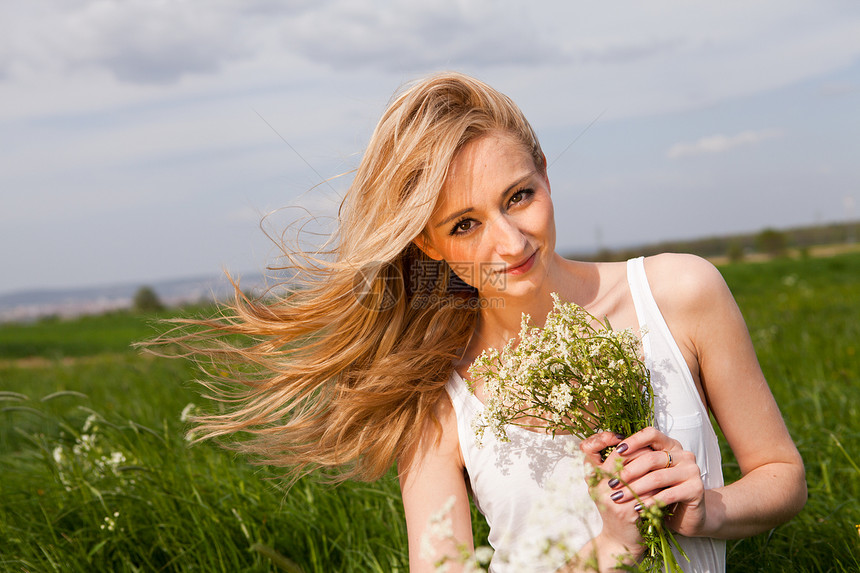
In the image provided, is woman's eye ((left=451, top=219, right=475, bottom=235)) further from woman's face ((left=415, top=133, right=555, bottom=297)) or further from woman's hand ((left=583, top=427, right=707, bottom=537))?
woman's hand ((left=583, top=427, right=707, bottom=537))

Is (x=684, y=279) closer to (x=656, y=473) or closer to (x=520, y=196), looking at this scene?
(x=520, y=196)

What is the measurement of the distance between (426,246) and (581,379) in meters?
1.00

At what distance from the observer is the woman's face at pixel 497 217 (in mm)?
2205

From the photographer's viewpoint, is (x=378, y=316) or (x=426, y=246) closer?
(x=426, y=246)

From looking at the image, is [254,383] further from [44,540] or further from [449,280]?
[44,540]

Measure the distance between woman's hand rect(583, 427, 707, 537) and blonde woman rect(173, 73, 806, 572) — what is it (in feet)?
0.04

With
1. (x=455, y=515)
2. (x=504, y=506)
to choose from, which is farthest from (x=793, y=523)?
(x=455, y=515)

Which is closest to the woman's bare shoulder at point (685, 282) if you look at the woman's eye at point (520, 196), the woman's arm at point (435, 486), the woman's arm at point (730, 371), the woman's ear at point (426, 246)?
the woman's arm at point (730, 371)

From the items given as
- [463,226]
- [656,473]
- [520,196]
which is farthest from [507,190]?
[656,473]

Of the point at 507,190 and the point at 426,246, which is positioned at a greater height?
the point at 507,190

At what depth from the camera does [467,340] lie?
9.05ft

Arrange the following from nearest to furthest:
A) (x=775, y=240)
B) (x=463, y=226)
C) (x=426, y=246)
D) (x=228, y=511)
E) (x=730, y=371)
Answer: (x=730, y=371) < (x=463, y=226) < (x=426, y=246) < (x=228, y=511) < (x=775, y=240)

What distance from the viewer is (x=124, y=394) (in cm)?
612

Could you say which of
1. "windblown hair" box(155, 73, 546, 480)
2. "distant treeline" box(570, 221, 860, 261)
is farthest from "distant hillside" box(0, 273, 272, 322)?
"distant treeline" box(570, 221, 860, 261)
